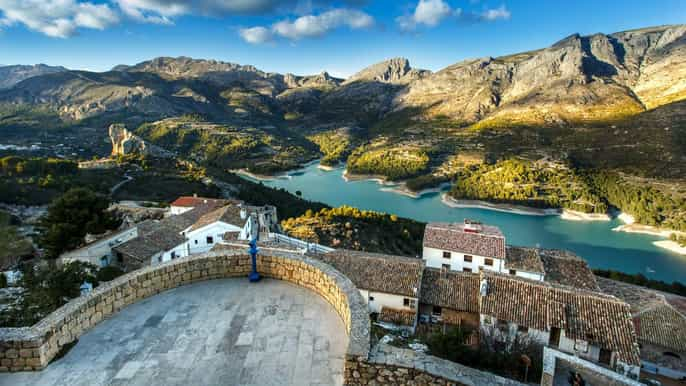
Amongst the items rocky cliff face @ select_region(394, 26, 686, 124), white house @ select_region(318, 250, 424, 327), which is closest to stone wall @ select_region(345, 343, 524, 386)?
white house @ select_region(318, 250, 424, 327)

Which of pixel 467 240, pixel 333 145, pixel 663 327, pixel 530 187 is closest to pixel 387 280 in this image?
pixel 467 240

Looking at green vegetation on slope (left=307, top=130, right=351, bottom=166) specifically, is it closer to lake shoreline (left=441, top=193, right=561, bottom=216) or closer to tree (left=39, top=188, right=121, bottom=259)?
lake shoreline (left=441, top=193, right=561, bottom=216)

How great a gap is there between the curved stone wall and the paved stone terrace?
122mm

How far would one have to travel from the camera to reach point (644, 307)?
16672 mm

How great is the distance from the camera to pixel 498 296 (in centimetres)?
1467

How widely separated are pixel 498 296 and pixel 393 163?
241ft

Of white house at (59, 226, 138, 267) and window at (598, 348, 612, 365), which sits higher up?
white house at (59, 226, 138, 267)

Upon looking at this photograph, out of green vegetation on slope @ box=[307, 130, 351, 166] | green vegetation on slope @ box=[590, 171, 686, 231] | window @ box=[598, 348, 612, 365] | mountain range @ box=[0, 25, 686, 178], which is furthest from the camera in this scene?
green vegetation on slope @ box=[307, 130, 351, 166]

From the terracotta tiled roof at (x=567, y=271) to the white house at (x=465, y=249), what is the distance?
2464 mm

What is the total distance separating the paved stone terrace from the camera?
10.6 ft

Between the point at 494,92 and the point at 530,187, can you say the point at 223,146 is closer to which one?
the point at 530,187

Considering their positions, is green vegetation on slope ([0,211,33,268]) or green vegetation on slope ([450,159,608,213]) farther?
green vegetation on slope ([450,159,608,213])

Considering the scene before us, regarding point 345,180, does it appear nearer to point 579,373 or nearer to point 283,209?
point 283,209

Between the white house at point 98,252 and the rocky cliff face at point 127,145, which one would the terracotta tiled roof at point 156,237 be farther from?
the rocky cliff face at point 127,145
